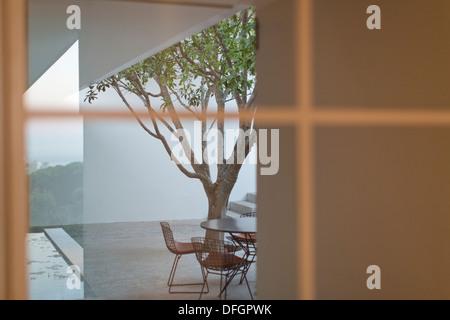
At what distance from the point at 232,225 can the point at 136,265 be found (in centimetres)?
225

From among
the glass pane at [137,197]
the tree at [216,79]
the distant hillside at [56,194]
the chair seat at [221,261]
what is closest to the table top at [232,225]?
the chair seat at [221,261]

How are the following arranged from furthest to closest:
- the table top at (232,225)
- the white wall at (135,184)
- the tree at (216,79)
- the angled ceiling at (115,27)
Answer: the white wall at (135,184), the tree at (216,79), the table top at (232,225), the angled ceiling at (115,27)

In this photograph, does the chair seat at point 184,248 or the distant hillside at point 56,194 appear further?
the chair seat at point 184,248

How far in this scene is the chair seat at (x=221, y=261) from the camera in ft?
15.2

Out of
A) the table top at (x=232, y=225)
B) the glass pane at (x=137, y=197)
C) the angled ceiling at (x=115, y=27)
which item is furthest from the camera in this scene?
the glass pane at (x=137, y=197)

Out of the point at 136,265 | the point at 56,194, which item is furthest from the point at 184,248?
the point at 56,194

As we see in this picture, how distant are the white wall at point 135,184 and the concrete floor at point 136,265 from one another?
42 cm

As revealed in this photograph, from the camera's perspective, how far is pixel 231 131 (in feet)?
27.2

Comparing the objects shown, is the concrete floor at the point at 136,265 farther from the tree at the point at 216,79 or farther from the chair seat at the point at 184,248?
the tree at the point at 216,79

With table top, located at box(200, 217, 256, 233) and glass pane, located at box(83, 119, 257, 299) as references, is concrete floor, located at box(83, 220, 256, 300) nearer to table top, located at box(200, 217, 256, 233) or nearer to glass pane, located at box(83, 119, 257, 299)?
glass pane, located at box(83, 119, 257, 299)

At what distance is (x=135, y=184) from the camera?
1021cm

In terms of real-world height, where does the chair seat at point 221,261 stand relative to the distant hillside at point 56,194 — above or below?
below

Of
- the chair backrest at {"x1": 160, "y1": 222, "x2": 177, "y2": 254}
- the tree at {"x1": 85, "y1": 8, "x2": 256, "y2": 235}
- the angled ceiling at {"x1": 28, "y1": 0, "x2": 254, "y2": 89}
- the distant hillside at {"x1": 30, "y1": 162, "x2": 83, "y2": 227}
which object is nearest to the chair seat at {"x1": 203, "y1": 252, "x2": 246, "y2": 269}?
the chair backrest at {"x1": 160, "y1": 222, "x2": 177, "y2": 254}

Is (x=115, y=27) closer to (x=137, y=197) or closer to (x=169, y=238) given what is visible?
(x=169, y=238)
